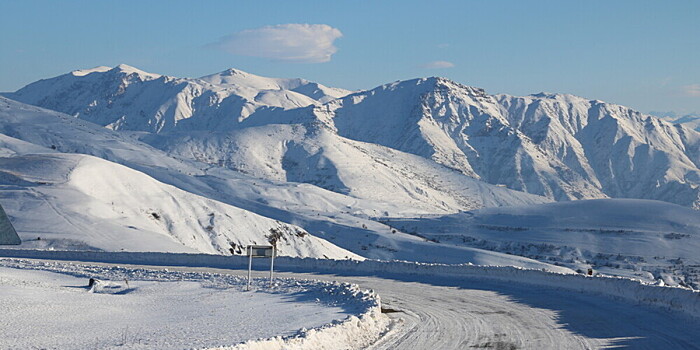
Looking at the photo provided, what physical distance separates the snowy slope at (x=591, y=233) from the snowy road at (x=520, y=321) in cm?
6865

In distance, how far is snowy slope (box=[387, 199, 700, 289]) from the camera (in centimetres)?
10788

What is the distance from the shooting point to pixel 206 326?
19750mm

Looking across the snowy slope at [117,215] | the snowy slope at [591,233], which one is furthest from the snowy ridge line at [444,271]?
the snowy slope at [591,233]

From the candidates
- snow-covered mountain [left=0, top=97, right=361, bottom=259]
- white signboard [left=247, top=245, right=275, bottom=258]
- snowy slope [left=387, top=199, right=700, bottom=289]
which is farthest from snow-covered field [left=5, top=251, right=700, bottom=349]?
snowy slope [left=387, top=199, right=700, bottom=289]

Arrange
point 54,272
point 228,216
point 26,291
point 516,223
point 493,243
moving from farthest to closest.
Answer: point 516,223 < point 493,243 < point 228,216 < point 54,272 < point 26,291

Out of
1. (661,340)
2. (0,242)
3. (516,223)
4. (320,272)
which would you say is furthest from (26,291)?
(516,223)

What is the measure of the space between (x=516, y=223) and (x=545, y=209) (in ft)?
44.9

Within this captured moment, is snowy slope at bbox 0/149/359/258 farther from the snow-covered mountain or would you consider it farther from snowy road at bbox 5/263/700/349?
snowy road at bbox 5/263/700/349

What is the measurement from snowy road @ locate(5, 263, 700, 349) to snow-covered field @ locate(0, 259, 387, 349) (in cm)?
149

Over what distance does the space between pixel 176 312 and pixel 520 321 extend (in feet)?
34.0

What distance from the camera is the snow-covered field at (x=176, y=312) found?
17469 mm

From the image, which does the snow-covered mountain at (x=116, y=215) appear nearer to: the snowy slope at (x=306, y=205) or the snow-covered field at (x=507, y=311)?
the snowy slope at (x=306, y=205)

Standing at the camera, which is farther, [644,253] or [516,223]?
[516,223]

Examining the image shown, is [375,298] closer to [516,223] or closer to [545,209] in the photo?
[516,223]
